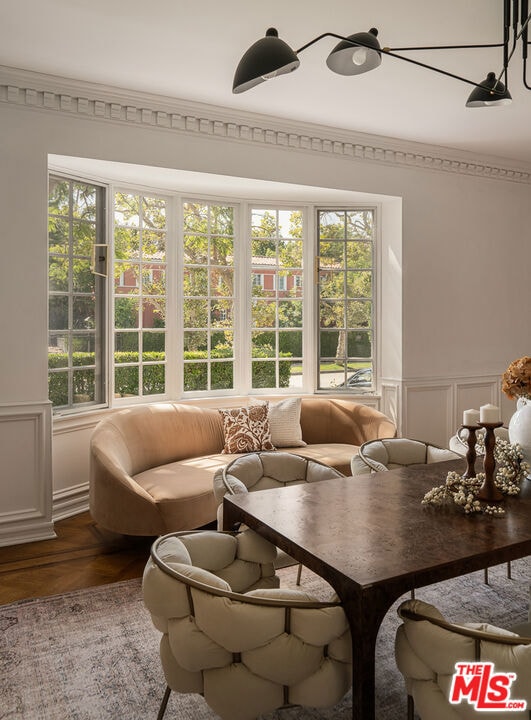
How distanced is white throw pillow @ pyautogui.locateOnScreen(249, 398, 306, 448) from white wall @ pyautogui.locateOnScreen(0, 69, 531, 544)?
1.23 m

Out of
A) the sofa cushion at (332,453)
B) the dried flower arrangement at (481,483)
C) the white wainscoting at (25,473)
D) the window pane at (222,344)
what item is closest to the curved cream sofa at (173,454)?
the sofa cushion at (332,453)

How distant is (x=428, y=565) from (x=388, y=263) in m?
4.20

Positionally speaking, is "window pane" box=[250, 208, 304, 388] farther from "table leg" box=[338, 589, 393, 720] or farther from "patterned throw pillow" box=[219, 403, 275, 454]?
"table leg" box=[338, 589, 393, 720]

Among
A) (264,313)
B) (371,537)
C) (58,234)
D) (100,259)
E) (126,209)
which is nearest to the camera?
(371,537)

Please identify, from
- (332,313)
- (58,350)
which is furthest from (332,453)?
(58,350)

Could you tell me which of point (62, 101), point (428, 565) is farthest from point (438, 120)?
point (428, 565)

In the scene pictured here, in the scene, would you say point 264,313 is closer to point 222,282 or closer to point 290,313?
point 290,313

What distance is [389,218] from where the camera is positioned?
5508 mm

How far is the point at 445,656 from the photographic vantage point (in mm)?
1469

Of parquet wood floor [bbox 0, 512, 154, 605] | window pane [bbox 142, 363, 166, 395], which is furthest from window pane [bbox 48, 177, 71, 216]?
parquet wood floor [bbox 0, 512, 154, 605]

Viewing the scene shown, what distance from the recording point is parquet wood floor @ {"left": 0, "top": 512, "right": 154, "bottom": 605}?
10.4 feet

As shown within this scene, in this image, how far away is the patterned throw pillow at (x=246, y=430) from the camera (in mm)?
4406

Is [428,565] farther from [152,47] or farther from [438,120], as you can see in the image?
[438,120]

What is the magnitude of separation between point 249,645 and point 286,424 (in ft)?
10.2
